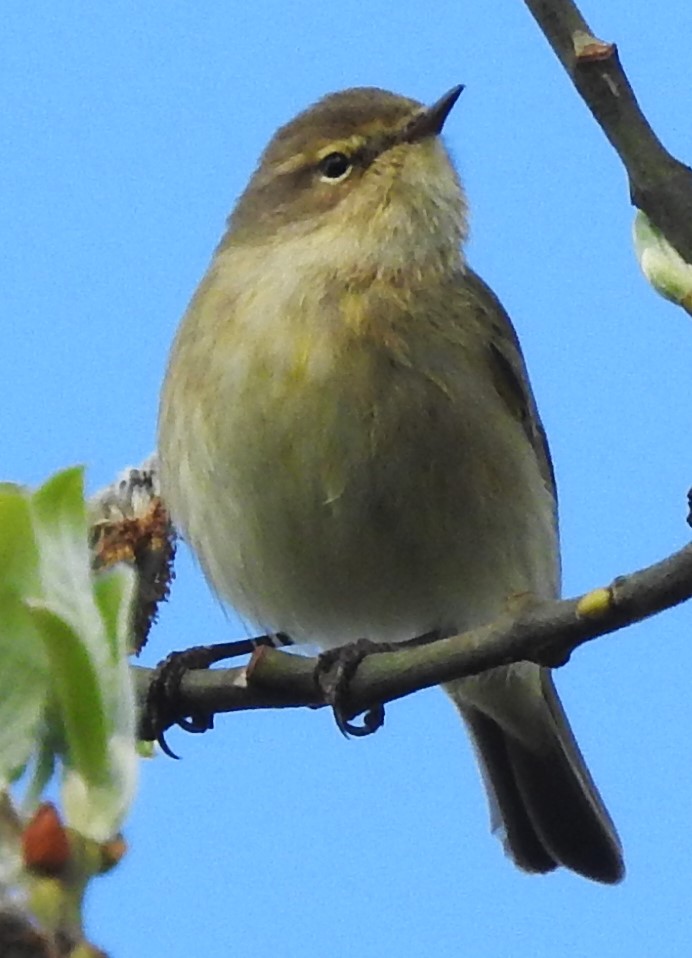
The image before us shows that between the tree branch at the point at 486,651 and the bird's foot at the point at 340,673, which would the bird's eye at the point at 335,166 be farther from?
the tree branch at the point at 486,651

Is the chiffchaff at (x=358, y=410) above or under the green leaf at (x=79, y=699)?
above

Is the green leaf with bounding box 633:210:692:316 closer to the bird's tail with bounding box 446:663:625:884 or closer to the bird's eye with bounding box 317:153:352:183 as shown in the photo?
the bird's eye with bounding box 317:153:352:183

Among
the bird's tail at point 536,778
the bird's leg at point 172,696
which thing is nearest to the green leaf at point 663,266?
the bird's leg at point 172,696

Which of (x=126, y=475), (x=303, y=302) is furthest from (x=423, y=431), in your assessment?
(x=126, y=475)

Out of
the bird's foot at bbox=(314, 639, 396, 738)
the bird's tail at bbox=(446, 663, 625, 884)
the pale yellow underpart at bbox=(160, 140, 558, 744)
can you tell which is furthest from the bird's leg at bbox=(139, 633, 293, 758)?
the bird's tail at bbox=(446, 663, 625, 884)

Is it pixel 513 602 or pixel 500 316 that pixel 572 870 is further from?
pixel 513 602

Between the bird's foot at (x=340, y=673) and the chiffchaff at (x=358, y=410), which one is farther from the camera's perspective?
the chiffchaff at (x=358, y=410)
